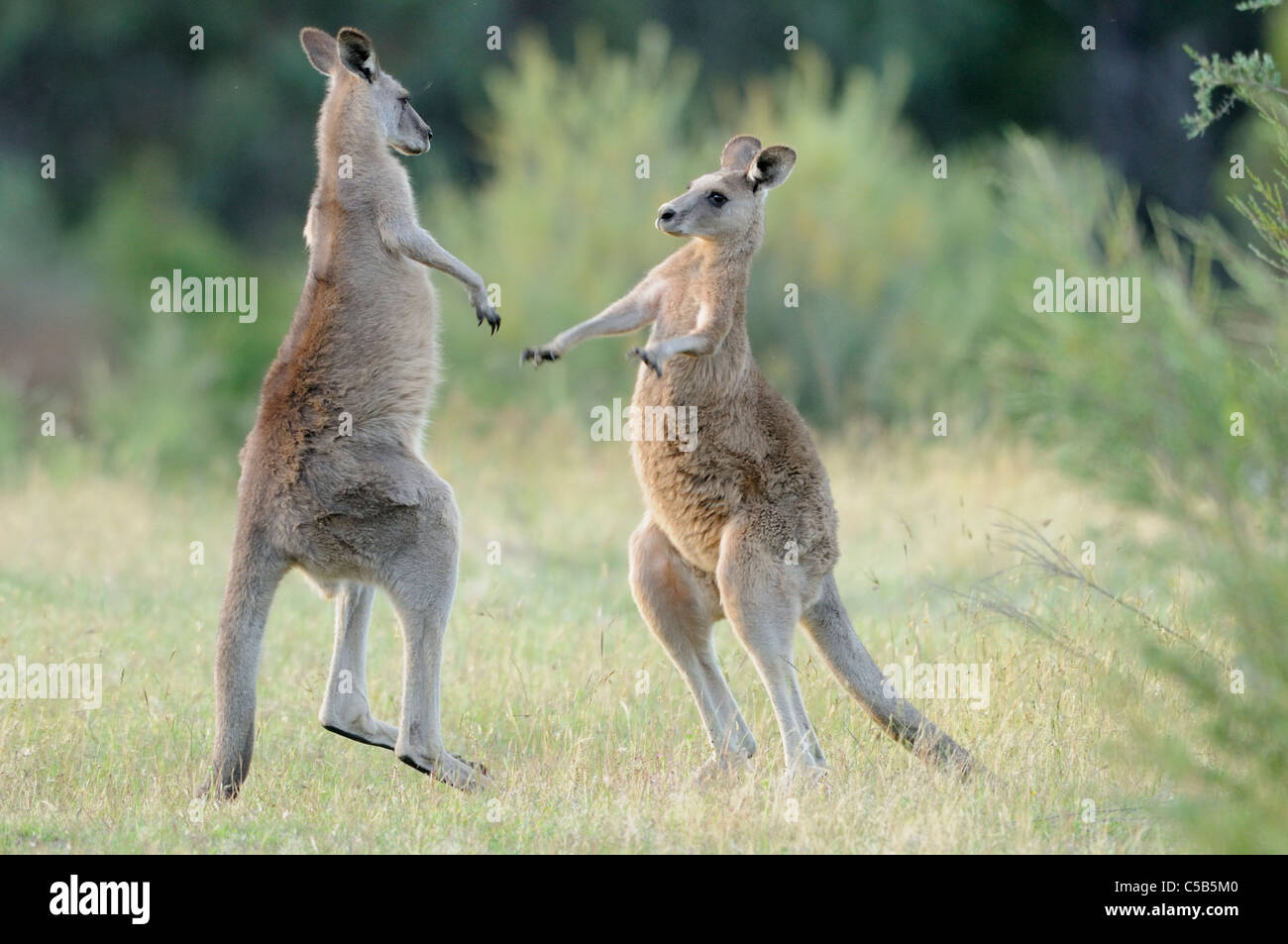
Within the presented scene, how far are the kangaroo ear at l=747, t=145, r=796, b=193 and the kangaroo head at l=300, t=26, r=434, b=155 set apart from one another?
4.28 feet

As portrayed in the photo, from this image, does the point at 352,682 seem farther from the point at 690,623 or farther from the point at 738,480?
the point at 738,480

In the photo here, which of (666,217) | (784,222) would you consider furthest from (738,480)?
(784,222)

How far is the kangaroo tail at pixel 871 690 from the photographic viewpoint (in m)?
5.51

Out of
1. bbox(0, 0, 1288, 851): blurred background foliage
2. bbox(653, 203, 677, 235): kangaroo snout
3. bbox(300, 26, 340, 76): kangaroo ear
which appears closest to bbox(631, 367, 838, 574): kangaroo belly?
bbox(653, 203, 677, 235): kangaroo snout

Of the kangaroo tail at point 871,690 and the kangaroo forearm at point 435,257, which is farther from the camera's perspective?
the kangaroo forearm at point 435,257

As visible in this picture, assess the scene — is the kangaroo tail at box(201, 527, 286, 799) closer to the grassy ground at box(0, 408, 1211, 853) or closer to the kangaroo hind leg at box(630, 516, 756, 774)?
the grassy ground at box(0, 408, 1211, 853)

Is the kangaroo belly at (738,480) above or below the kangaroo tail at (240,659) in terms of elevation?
above

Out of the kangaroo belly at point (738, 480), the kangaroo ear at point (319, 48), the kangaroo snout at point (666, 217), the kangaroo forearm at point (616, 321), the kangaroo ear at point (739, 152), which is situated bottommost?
the kangaroo belly at point (738, 480)

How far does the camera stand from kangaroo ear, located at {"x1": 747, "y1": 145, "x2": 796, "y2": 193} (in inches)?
237

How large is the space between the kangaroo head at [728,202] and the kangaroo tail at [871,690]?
1382 millimetres

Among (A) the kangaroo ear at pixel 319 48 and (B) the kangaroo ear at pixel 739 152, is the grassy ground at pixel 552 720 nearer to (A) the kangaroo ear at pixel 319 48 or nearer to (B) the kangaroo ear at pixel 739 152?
(B) the kangaroo ear at pixel 739 152

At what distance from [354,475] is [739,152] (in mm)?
2158

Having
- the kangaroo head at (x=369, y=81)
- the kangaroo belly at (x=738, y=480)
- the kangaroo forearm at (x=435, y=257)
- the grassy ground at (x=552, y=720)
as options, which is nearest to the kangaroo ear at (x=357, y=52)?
the kangaroo head at (x=369, y=81)

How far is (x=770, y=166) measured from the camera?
6062 mm
